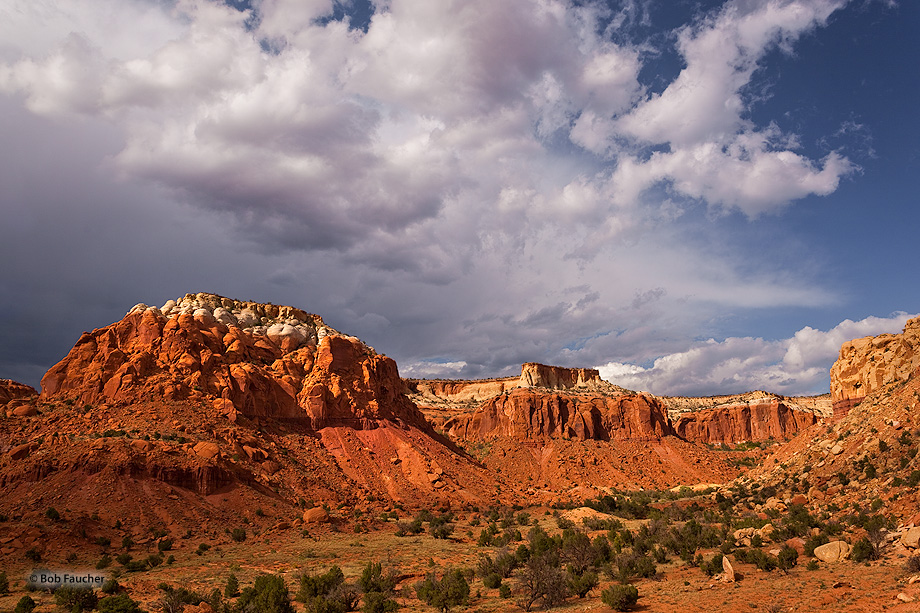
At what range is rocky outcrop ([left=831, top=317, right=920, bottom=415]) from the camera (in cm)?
4978

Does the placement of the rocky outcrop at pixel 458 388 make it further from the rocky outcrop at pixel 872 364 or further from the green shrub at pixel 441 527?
the green shrub at pixel 441 527

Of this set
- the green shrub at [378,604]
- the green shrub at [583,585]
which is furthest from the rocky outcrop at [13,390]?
the green shrub at [583,585]

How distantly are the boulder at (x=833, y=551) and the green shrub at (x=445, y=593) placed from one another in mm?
17594

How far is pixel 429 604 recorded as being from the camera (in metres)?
24.2

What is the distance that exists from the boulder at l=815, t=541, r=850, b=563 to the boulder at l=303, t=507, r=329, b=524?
34016 mm

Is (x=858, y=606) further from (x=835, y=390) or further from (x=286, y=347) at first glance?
(x=286, y=347)

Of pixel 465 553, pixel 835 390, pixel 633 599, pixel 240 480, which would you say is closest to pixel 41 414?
pixel 240 480

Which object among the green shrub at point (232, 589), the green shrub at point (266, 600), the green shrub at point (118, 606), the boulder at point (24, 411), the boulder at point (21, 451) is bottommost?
the green shrub at point (232, 589)

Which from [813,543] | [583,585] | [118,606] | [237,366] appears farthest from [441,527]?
[237,366]

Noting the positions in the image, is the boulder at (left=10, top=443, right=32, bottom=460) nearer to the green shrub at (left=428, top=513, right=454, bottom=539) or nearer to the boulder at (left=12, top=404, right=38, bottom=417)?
the boulder at (left=12, top=404, right=38, bottom=417)

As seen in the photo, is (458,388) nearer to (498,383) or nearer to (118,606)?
(498,383)

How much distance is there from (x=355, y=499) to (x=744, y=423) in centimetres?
10654

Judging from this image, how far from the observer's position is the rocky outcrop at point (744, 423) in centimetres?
12575

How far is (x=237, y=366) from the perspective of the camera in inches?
2399
